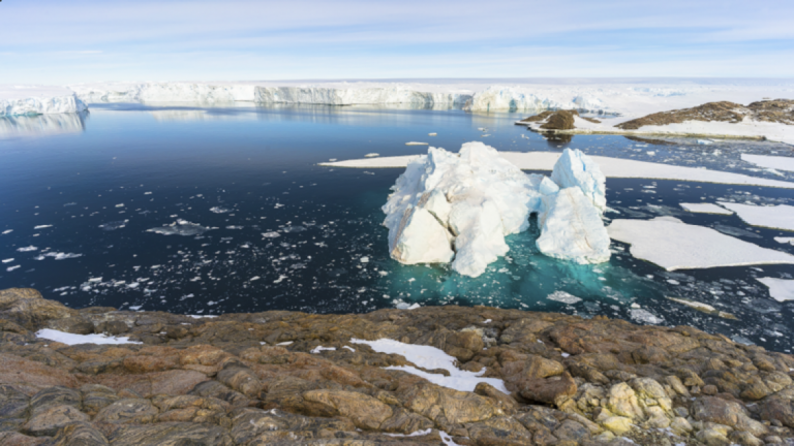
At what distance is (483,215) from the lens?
48.8ft

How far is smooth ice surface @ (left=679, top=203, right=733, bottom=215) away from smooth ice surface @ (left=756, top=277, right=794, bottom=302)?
8262 millimetres

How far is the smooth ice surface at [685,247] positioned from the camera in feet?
45.2

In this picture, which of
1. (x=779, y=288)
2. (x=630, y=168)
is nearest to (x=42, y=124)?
(x=630, y=168)

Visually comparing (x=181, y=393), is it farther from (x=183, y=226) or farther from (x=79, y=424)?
(x=183, y=226)

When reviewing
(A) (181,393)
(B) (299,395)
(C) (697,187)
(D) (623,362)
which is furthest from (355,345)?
(C) (697,187)

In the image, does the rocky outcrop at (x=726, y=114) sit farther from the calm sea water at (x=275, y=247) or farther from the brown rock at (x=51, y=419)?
the brown rock at (x=51, y=419)

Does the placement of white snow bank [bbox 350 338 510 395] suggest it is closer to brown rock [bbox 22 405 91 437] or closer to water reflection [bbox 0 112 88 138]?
Answer: brown rock [bbox 22 405 91 437]

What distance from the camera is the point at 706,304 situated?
1138cm

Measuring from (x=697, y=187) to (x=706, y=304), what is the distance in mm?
17832

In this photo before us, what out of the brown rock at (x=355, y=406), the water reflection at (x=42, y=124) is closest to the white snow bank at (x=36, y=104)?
the water reflection at (x=42, y=124)

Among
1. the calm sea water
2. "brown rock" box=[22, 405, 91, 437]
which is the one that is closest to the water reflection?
the calm sea water

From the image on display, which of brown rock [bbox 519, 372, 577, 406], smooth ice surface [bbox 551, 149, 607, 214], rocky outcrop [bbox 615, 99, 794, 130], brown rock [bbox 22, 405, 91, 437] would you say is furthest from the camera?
rocky outcrop [bbox 615, 99, 794, 130]

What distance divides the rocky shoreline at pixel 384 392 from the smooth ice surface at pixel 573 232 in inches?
263

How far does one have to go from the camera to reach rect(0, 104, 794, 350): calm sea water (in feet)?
38.3
